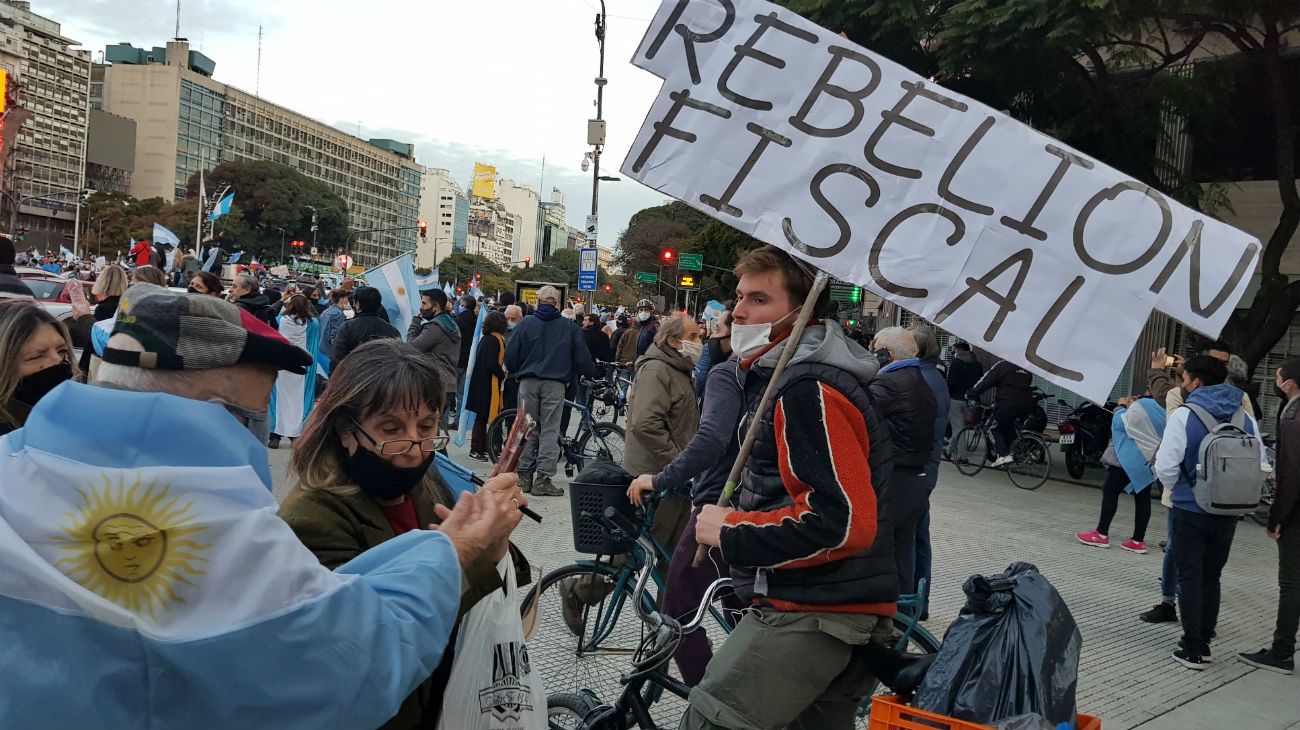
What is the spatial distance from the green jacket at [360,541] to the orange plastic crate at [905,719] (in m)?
0.99

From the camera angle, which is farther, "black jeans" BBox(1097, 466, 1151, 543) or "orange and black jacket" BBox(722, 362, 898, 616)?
"black jeans" BBox(1097, 466, 1151, 543)

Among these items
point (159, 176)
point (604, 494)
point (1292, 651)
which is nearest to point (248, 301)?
point (604, 494)

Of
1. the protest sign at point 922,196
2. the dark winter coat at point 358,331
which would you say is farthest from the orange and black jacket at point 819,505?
the dark winter coat at point 358,331

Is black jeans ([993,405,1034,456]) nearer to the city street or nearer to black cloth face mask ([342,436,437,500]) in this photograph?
the city street

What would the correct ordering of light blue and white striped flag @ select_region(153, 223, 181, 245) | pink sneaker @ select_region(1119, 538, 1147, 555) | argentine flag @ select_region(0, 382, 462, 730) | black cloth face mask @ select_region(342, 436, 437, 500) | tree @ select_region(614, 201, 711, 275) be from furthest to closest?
tree @ select_region(614, 201, 711, 275) → light blue and white striped flag @ select_region(153, 223, 181, 245) → pink sneaker @ select_region(1119, 538, 1147, 555) → black cloth face mask @ select_region(342, 436, 437, 500) → argentine flag @ select_region(0, 382, 462, 730)

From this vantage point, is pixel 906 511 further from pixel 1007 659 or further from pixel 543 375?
pixel 543 375

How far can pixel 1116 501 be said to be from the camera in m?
8.98

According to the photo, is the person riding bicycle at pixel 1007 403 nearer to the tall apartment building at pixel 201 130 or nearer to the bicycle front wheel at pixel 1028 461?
the bicycle front wheel at pixel 1028 461

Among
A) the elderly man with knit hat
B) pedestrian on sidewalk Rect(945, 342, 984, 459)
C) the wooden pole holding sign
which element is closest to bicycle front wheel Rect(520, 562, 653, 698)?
the wooden pole holding sign

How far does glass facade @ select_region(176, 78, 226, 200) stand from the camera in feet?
402

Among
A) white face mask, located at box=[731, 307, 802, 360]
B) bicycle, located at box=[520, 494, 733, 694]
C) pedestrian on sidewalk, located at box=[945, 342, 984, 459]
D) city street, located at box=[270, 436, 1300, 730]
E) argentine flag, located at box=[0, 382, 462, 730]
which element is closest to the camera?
argentine flag, located at box=[0, 382, 462, 730]

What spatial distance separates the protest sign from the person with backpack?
12.1 feet

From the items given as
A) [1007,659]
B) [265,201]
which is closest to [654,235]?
[265,201]

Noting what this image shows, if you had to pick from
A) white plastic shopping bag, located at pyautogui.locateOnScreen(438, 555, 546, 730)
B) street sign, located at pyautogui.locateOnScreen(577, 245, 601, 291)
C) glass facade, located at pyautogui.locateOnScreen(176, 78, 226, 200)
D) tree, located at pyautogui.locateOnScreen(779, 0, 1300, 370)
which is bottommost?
white plastic shopping bag, located at pyautogui.locateOnScreen(438, 555, 546, 730)
